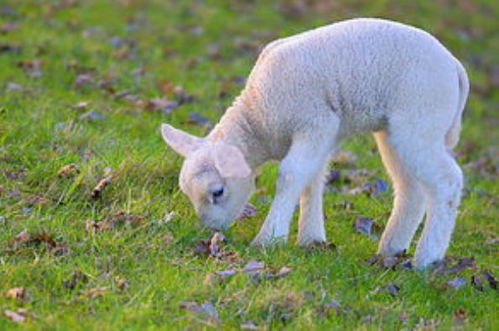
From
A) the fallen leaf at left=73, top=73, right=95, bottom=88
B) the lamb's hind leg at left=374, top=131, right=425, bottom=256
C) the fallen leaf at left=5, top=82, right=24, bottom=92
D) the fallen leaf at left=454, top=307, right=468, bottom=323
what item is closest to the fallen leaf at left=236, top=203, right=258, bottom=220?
the lamb's hind leg at left=374, top=131, right=425, bottom=256

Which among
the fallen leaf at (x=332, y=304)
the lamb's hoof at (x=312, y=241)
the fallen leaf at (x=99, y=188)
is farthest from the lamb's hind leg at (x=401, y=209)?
the fallen leaf at (x=99, y=188)

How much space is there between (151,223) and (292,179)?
3.06 ft

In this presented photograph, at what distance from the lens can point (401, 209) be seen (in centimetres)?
707

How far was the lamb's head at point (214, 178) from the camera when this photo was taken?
647 centimetres

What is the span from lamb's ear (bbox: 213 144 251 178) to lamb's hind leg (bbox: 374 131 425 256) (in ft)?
3.51

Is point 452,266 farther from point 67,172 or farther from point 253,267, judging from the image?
point 67,172

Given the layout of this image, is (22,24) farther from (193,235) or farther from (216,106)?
(193,235)

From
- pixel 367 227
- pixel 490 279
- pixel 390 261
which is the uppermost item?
pixel 390 261

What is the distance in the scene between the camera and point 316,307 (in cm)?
545

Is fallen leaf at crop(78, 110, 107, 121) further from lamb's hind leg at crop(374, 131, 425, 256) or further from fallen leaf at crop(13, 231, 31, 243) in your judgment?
fallen leaf at crop(13, 231, 31, 243)

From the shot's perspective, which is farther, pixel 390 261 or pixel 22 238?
pixel 390 261

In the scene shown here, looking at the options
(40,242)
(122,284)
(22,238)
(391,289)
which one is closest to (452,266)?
(391,289)

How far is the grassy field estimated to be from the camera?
209 inches

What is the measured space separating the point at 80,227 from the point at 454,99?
2505 mm
